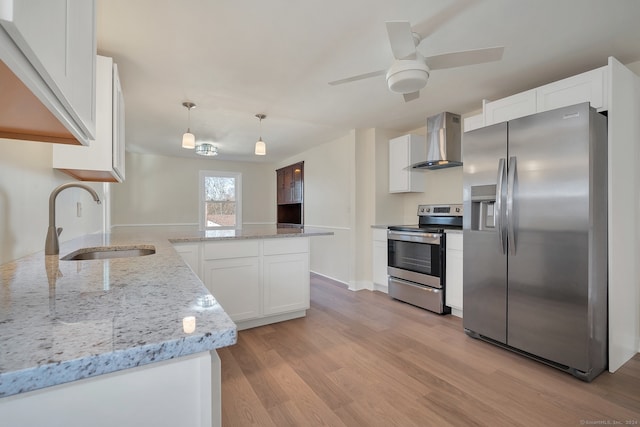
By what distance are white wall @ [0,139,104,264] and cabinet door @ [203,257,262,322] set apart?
3.65 ft

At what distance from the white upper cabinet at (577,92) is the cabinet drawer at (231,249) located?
2.74 meters

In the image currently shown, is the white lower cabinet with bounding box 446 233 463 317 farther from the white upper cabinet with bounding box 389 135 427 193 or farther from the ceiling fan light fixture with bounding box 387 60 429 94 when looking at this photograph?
the ceiling fan light fixture with bounding box 387 60 429 94

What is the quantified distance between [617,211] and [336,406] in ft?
7.72

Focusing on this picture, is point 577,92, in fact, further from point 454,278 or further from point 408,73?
point 454,278

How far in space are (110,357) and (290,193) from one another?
5.96 m

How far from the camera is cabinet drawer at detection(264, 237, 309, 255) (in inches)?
115

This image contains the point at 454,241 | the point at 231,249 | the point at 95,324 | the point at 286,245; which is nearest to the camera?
the point at 95,324

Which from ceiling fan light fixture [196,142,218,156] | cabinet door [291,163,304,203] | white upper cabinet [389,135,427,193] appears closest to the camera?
white upper cabinet [389,135,427,193]

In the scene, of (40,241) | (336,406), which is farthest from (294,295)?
(40,241)

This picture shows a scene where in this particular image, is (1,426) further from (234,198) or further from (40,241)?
(234,198)

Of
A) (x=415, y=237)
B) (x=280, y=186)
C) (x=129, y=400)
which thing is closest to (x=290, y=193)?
(x=280, y=186)

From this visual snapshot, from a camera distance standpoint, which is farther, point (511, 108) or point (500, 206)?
point (511, 108)

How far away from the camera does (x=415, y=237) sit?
135 inches

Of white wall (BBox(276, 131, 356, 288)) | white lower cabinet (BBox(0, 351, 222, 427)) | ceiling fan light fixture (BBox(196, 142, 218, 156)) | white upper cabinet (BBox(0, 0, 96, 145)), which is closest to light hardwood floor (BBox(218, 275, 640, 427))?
white lower cabinet (BBox(0, 351, 222, 427))
